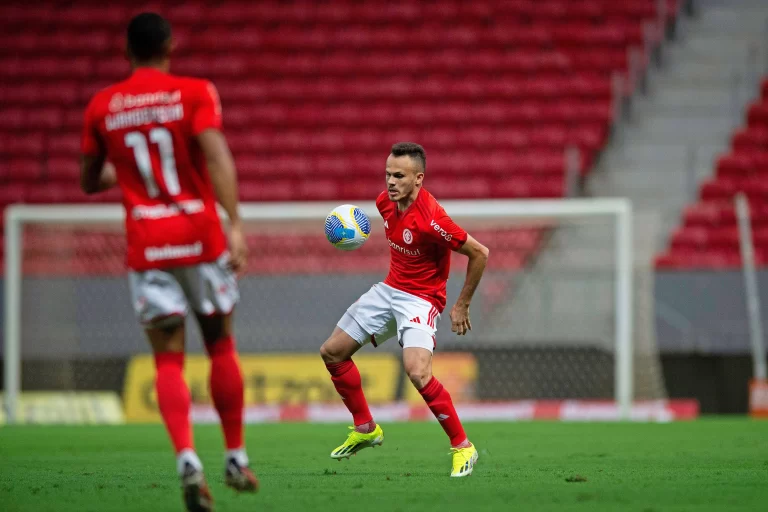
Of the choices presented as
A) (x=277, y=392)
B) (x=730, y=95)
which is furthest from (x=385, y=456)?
(x=730, y=95)

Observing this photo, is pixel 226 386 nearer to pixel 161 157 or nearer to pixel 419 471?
pixel 161 157

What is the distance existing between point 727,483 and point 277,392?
6.61m

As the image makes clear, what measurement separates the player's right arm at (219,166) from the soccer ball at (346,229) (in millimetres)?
2177

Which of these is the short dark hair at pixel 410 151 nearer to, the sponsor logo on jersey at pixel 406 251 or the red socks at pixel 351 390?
the sponsor logo on jersey at pixel 406 251

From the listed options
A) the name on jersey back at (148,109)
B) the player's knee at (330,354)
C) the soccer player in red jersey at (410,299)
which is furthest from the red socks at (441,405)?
the name on jersey back at (148,109)

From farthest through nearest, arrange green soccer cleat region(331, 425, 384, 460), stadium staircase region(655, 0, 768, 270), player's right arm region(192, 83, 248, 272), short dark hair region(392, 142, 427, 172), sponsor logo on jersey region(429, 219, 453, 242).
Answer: stadium staircase region(655, 0, 768, 270) → green soccer cleat region(331, 425, 384, 460) → short dark hair region(392, 142, 427, 172) → sponsor logo on jersey region(429, 219, 453, 242) → player's right arm region(192, 83, 248, 272)

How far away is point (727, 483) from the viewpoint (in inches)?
189

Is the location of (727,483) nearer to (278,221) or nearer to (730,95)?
(278,221)

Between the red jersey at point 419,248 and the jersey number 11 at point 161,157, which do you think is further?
the red jersey at point 419,248

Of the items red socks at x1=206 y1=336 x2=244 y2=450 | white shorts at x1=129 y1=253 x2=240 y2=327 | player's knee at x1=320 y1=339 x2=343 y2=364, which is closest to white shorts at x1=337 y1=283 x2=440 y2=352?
player's knee at x1=320 y1=339 x2=343 y2=364

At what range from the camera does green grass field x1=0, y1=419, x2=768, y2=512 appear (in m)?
4.19

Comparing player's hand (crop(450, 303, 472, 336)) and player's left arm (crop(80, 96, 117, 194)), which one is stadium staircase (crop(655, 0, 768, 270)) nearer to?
player's hand (crop(450, 303, 472, 336))

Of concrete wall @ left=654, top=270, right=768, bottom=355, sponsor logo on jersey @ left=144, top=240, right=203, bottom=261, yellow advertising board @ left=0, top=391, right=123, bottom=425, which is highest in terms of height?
sponsor logo on jersey @ left=144, top=240, right=203, bottom=261

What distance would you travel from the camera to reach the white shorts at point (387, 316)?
5844 millimetres
